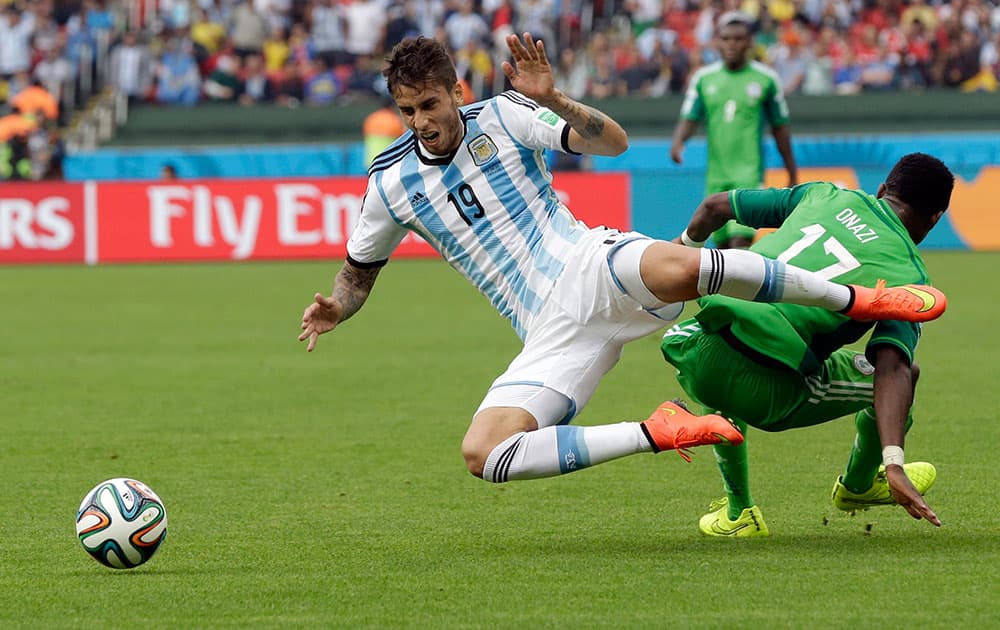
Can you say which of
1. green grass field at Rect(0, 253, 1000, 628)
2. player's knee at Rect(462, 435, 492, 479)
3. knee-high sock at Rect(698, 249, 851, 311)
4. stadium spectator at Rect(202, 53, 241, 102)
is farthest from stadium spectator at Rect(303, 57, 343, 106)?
knee-high sock at Rect(698, 249, 851, 311)

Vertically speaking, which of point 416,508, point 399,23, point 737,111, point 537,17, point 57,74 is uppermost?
point 737,111

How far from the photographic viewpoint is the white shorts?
19.0ft

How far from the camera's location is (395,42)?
26562 mm

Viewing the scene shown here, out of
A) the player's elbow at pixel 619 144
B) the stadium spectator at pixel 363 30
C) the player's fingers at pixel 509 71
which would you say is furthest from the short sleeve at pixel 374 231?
the stadium spectator at pixel 363 30

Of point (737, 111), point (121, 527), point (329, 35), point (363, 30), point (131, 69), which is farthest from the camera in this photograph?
point (329, 35)

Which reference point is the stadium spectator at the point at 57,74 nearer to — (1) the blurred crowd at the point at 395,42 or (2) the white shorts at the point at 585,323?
(1) the blurred crowd at the point at 395,42

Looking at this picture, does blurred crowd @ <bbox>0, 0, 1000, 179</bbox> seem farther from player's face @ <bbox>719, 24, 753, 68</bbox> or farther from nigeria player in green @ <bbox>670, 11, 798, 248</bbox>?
player's face @ <bbox>719, 24, 753, 68</bbox>

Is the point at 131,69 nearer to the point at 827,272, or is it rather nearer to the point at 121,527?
the point at 121,527

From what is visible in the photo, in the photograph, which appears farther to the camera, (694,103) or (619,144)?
(694,103)

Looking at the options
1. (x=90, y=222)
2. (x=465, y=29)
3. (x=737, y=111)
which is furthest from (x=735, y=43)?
(x=465, y=29)

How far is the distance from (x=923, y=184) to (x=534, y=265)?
146 cm

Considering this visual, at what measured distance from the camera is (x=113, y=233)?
2219 centimetres

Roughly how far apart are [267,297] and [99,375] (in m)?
5.68

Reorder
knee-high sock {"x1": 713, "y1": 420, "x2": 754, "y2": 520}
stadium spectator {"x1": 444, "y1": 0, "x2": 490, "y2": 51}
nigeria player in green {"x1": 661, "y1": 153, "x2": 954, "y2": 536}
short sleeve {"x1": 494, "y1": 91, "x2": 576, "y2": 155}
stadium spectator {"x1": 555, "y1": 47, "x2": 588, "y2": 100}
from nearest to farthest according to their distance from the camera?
nigeria player in green {"x1": 661, "y1": 153, "x2": 954, "y2": 536} < short sleeve {"x1": 494, "y1": 91, "x2": 576, "y2": 155} < knee-high sock {"x1": 713, "y1": 420, "x2": 754, "y2": 520} < stadium spectator {"x1": 555, "y1": 47, "x2": 588, "y2": 100} < stadium spectator {"x1": 444, "y1": 0, "x2": 490, "y2": 51}
